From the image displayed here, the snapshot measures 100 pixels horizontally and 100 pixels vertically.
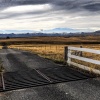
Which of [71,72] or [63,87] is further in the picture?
[71,72]

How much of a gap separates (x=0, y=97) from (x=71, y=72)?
17.7 ft

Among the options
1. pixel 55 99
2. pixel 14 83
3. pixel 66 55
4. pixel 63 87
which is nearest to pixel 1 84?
pixel 14 83

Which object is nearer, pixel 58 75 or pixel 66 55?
pixel 58 75

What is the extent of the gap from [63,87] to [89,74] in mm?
2993

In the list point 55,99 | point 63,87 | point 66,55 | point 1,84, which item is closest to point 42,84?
point 63,87

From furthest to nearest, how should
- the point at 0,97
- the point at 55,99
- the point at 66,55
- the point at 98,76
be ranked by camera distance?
the point at 66,55, the point at 98,76, the point at 0,97, the point at 55,99

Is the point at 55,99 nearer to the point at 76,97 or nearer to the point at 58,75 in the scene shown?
the point at 76,97

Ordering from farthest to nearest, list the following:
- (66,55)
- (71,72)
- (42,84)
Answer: (66,55) → (71,72) → (42,84)

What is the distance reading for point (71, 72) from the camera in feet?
43.2

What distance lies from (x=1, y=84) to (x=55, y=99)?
3.52 meters

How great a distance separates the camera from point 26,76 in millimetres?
12406

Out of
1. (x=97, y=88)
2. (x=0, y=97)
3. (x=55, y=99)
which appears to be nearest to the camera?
(x=55, y=99)

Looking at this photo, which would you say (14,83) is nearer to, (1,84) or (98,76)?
(1,84)

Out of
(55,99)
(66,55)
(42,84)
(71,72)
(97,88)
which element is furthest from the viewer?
(66,55)
